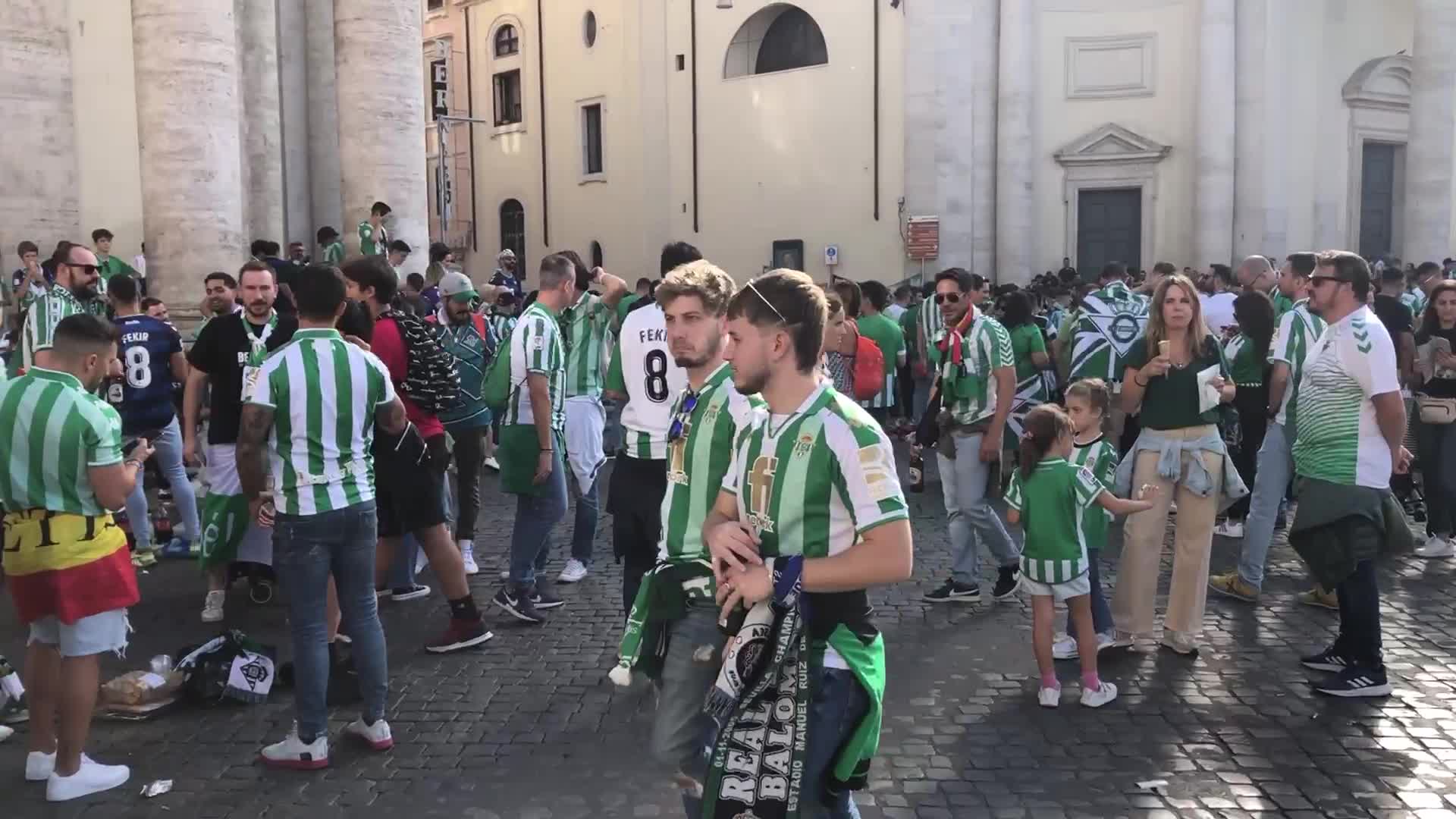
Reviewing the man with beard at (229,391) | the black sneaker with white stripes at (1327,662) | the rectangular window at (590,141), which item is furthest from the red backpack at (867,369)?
the rectangular window at (590,141)

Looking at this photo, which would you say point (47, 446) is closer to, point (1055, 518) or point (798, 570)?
point (798, 570)

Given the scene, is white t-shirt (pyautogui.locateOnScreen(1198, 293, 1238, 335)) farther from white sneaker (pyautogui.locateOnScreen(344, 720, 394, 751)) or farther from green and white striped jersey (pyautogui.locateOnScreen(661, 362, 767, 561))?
green and white striped jersey (pyautogui.locateOnScreen(661, 362, 767, 561))

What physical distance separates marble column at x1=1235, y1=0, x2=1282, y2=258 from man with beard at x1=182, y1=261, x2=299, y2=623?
21.6 m

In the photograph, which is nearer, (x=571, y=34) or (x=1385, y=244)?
(x=1385, y=244)

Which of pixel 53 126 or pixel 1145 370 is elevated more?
pixel 53 126

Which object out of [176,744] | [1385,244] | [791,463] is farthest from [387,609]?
[1385,244]

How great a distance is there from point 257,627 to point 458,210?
3198cm

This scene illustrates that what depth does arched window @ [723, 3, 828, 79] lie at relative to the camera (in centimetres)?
2917

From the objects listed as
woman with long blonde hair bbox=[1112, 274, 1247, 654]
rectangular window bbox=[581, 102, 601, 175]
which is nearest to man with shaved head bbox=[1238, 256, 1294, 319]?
woman with long blonde hair bbox=[1112, 274, 1247, 654]

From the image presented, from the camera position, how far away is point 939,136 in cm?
2606

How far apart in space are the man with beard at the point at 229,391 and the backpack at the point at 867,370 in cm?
349

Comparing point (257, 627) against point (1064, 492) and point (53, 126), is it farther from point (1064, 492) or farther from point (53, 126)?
point (53, 126)

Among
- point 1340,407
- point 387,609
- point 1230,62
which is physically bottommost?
point 387,609

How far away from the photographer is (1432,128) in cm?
2394
